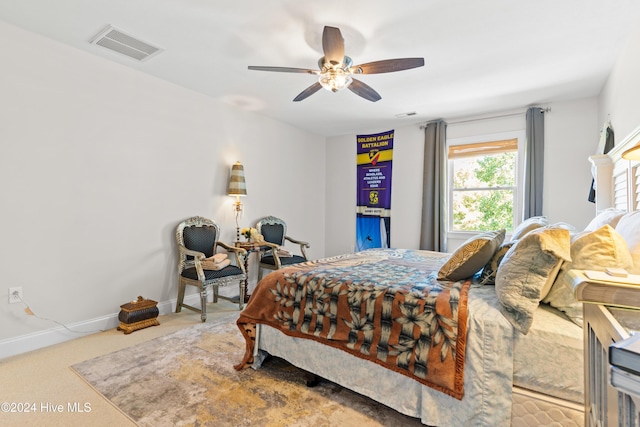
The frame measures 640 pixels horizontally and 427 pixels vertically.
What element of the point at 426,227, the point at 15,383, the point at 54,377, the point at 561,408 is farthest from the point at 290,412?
the point at 426,227

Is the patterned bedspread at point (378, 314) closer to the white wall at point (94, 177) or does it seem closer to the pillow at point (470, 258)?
the pillow at point (470, 258)

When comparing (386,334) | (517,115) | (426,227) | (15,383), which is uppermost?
(517,115)

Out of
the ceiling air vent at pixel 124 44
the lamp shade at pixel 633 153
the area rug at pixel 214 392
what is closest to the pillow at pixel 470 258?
the lamp shade at pixel 633 153

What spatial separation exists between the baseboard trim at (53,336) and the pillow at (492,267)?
10.8 feet

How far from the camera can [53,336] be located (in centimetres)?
268

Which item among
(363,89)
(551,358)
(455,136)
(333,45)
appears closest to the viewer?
(551,358)

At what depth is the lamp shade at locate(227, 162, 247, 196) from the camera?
3.98 m

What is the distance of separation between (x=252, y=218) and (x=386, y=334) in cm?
315

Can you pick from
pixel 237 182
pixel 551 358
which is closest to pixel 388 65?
pixel 551 358

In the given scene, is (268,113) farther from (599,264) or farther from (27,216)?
(599,264)

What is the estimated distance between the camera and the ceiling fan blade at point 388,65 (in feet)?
7.49

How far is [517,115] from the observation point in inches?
162

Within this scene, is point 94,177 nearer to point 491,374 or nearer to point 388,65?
point 388,65

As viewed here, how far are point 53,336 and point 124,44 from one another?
2.59m
